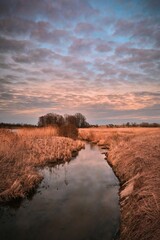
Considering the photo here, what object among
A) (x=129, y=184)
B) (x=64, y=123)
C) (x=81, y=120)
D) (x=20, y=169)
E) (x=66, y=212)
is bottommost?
(x=66, y=212)

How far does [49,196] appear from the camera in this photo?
10.7 m

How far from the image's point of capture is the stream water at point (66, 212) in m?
7.33

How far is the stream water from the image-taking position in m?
7.33

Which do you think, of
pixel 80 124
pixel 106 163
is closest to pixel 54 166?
pixel 106 163

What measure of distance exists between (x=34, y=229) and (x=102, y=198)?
12.3ft

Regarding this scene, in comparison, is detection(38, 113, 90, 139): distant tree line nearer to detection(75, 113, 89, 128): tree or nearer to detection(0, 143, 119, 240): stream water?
detection(75, 113, 89, 128): tree

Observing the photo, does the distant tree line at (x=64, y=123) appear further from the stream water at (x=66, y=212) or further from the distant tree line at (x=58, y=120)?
the stream water at (x=66, y=212)

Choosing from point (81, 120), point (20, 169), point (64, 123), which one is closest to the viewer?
point (20, 169)

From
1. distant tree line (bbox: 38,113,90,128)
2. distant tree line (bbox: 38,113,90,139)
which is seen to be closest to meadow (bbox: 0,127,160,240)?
distant tree line (bbox: 38,113,90,139)

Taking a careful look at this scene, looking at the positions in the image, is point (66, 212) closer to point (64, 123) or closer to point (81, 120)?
point (64, 123)

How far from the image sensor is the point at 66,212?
8977 millimetres

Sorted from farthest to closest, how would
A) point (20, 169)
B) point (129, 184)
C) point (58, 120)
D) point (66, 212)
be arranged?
point (58, 120) → point (20, 169) → point (129, 184) → point (66, 212)

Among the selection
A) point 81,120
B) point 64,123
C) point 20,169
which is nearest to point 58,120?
point 64,123

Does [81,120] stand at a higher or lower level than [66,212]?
higher
